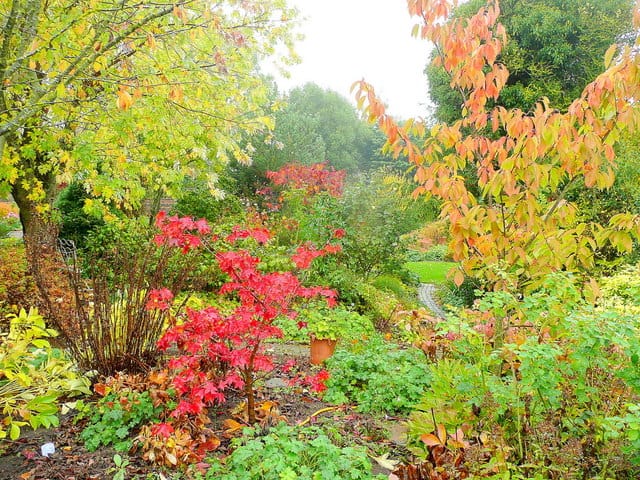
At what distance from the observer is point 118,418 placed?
2.74 meters

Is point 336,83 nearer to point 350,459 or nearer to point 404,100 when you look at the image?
point 404,100

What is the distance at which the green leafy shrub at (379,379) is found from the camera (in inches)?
127

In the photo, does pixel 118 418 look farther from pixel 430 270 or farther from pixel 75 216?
pixel 430 270

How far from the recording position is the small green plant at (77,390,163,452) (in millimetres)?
2656

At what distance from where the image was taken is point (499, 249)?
9.72 feet

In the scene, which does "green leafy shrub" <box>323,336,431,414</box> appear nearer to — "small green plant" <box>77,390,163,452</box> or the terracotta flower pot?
the terracotta flower pot

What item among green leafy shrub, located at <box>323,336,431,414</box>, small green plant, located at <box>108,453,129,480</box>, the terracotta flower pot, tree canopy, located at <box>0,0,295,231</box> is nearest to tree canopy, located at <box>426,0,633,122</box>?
tree canopy, located at <box>0,0,295,231</box>

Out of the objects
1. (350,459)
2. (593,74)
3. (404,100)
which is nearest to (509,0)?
(593,74)

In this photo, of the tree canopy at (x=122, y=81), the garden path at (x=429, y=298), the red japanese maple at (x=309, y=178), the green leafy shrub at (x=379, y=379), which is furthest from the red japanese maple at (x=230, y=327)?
the red japanese maple at (x=309, y=178)

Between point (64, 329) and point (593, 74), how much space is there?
1058cm

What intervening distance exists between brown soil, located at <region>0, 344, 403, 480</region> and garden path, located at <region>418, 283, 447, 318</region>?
5.61 metres

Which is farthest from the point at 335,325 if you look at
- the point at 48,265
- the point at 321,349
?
the point at 48,265

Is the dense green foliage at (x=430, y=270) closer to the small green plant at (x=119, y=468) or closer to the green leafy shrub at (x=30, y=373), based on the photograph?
the green leafy shrub at (x=30, y=373)

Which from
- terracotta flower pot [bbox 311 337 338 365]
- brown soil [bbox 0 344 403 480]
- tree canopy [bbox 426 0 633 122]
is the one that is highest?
tree canopy [bbox 426 0 633 122]
